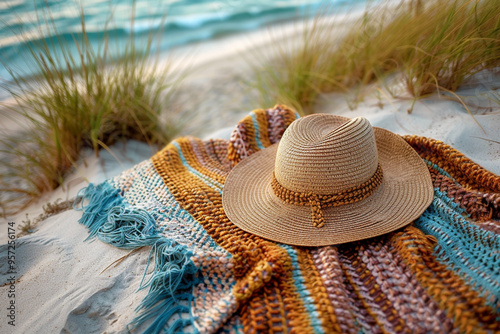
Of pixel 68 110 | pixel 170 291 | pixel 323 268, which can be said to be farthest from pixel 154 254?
pixel 68 110

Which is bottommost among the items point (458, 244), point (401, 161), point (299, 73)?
point (458, 244)

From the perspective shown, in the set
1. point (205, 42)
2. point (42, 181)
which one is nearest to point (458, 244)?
point (42, 181)

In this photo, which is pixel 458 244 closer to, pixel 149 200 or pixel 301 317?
pixel 301 317

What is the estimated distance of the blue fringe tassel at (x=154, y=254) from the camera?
1.39 meters

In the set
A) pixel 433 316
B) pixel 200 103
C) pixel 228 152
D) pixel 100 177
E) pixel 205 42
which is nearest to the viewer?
pixel 433 316

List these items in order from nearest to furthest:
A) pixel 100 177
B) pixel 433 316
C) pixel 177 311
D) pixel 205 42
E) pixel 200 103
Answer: pixel 433 316 < pixel 177 311 < pixel 100 177 < pixel 200 103 < pixel 205 42

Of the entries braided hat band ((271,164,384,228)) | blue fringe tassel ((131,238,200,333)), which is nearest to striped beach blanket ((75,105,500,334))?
blue fringe tassel ((131,238,200,333))

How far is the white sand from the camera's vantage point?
1.49 meters

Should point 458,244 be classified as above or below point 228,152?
below

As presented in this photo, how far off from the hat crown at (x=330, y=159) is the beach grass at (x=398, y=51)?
1024 millimetres

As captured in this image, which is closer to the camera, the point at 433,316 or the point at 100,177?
the point at 433,316

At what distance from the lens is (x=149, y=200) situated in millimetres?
1934

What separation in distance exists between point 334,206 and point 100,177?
5.48 ft

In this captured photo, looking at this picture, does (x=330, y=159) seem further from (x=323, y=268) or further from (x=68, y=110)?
(x=68, y=110)
